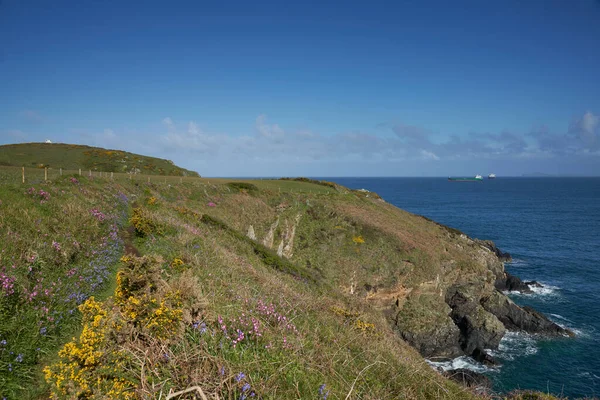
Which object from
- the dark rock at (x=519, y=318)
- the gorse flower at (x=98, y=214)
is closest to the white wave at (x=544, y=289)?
the dark rock at (x=519, y=318)

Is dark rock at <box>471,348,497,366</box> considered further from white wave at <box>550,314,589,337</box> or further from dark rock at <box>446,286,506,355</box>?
white wave at <box>550,314,589,337</box>

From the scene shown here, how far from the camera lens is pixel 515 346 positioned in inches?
1242

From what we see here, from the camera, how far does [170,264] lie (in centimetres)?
1014

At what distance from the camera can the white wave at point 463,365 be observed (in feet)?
90.2

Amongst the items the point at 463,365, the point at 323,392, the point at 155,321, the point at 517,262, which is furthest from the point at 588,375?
the point at 155,321

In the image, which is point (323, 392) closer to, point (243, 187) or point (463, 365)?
point (463, 365)

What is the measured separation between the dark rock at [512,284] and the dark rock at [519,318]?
9176mm

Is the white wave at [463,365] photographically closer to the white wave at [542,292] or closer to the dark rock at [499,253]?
the white wave at [542,292]

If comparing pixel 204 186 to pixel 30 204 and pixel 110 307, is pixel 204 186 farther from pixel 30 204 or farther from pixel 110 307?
pixel 110 307

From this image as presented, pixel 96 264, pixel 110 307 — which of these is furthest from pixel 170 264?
pixel 110 307

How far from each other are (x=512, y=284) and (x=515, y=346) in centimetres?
1696

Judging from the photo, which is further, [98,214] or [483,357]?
[483,357]

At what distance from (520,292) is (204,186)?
4635cm

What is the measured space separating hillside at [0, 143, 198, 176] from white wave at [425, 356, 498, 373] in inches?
2321
